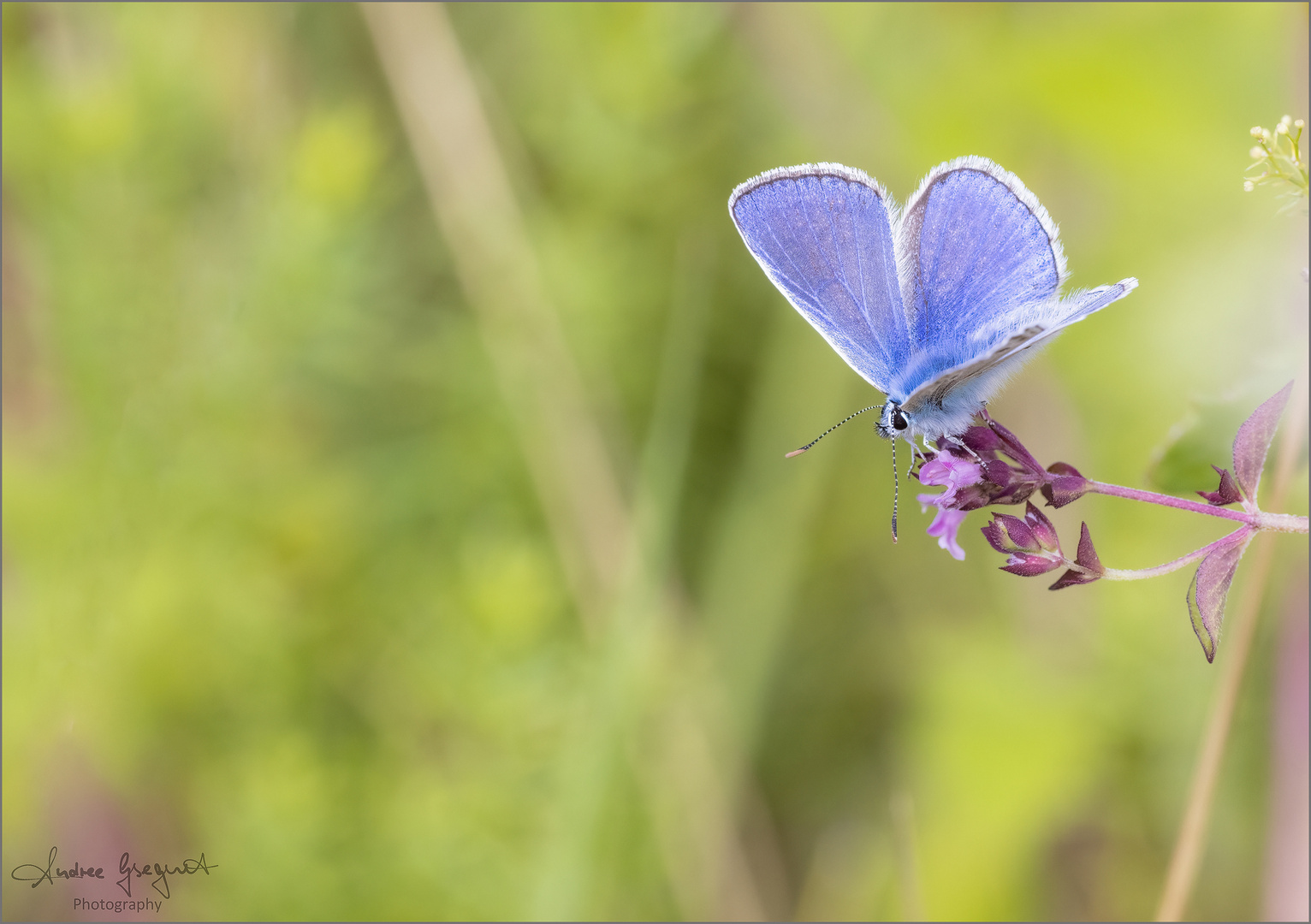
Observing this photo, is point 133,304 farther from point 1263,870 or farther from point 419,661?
point 1263,870

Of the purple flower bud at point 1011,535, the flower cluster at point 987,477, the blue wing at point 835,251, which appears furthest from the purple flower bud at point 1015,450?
the blue wing at point 835,251

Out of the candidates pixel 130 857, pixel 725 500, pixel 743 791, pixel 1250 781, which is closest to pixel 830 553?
pixel 725 500

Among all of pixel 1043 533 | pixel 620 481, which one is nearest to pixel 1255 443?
pixel 1043 533

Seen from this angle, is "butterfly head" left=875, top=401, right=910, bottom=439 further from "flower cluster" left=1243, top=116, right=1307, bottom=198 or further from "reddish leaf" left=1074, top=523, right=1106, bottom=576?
Result: "flower cluster" left=1243, top=116, right=1307, bottom=198

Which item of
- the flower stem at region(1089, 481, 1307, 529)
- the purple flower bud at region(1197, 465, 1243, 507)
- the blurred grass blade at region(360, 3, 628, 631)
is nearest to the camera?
the flower stem at region(1089, 481, 1307, 529)
